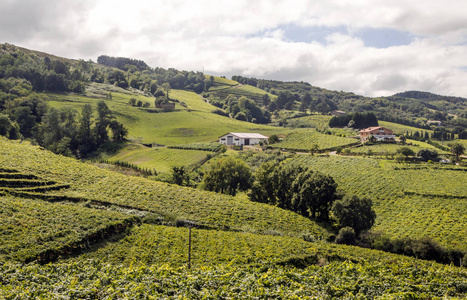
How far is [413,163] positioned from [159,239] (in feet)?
240

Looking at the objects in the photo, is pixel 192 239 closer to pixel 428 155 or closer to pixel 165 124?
pixel 428 155

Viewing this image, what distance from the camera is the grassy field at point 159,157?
297ft

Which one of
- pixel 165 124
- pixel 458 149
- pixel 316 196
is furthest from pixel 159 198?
pixel 165 124

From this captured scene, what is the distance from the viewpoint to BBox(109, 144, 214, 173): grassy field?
90562 mm

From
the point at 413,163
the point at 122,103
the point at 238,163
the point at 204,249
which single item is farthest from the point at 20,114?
the point at 413,163

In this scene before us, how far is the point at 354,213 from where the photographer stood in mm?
51562

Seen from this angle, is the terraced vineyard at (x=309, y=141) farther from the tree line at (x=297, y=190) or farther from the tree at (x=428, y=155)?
the tree line at (x=297, y=190)

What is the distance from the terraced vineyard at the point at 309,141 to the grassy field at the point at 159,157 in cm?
2926

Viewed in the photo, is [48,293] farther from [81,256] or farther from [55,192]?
[55,192]

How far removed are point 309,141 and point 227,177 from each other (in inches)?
2034

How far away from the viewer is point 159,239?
3634 cm

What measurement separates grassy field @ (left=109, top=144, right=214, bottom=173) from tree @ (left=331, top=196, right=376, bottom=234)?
47.3 meters

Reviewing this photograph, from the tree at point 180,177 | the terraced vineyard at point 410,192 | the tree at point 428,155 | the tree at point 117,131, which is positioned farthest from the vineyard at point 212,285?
the tree at point 117,131

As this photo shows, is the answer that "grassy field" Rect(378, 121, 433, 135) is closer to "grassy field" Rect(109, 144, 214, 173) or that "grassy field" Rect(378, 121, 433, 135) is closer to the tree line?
"grassy field" Rect(109, 144, 214, 173)
